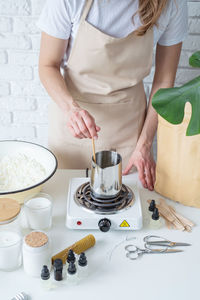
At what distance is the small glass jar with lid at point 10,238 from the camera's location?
1033mm

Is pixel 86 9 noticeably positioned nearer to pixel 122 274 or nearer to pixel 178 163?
pixel 178 163

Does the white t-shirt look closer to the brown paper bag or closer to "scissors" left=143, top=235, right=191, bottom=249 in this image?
the brown paper bag

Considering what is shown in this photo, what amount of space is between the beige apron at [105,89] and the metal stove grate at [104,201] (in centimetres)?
39

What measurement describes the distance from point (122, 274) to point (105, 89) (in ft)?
2.65

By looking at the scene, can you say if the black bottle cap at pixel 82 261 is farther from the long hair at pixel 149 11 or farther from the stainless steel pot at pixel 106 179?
the long hair at pixel 149 11

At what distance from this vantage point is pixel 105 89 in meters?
1.61

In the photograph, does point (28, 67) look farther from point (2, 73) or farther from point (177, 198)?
point (177, 198)

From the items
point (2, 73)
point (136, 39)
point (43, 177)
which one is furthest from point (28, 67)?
point (43, 177)

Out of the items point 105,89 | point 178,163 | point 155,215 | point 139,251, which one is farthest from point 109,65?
point 139,251

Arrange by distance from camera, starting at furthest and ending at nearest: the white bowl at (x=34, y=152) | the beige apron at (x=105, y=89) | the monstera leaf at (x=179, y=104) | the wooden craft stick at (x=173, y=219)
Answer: the beige apron at (x=105, y=89) → the white bowl at (x=34, y=152) → the wooden craft stick at (x=173, y=219) → the monstera leaf at (x=179, y=104)

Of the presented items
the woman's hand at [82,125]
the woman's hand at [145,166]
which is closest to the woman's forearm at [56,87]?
the woman's hand at [82,125]

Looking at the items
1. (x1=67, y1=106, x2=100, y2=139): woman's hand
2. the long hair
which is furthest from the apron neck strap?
(x1=67, y1=106, x2=100, y2=139): woman's hand

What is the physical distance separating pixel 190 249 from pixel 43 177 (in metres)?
0.54

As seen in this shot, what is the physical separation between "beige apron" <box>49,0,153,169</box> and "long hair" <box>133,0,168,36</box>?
0.19ft
